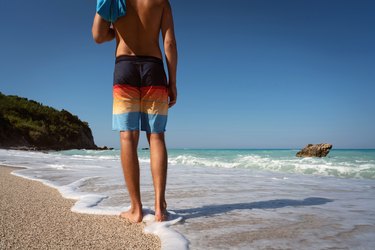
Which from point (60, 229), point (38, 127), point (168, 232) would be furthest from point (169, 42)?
point (38, 127)

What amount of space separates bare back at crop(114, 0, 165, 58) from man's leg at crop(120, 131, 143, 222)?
0.65 m

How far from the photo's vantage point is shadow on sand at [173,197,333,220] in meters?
2.40

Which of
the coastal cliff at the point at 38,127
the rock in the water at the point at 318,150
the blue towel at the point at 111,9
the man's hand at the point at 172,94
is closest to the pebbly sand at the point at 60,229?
the man's hand at the point at 172,94

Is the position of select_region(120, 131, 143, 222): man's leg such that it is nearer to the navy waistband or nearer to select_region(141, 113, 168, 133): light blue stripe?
select_region(141, 113, 168, 133): light blue stripe

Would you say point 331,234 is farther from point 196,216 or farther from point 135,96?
point 135,96

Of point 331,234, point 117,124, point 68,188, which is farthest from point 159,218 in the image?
point 68,188

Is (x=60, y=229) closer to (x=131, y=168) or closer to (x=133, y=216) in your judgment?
(x=133, y=216)

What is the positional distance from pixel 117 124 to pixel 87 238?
87 centimetres

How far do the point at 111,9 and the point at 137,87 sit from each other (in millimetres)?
596

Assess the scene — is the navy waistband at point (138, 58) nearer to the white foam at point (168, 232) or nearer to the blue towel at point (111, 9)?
the blue towel at point (111, 9)

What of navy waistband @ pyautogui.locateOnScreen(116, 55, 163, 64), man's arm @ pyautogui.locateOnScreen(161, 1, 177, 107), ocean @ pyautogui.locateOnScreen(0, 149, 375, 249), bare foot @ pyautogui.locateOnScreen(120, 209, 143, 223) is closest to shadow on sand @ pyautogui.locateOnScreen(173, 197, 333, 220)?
ocean @ pyautogui.locateOnScreen(0, 149, 375, 249)

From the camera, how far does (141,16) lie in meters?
2.29

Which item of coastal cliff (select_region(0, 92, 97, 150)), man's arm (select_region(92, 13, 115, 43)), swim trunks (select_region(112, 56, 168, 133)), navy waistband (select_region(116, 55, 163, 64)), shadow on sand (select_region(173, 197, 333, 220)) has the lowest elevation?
shadow on sand (select_region(173, 197, 333, 220))

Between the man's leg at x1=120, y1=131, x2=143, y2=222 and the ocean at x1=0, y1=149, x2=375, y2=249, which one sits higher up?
the man's leg at x1=120, y1=131, x2=143, y2=222
